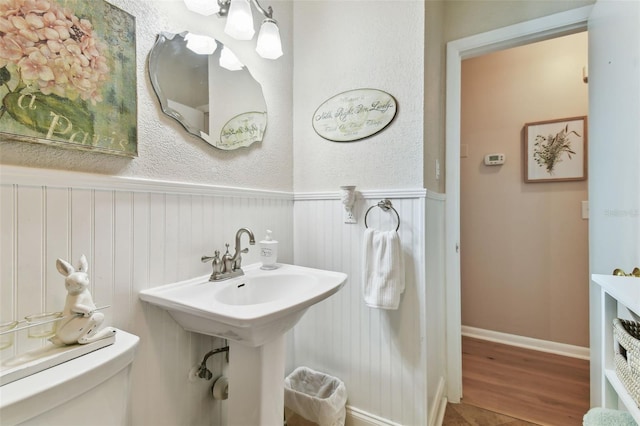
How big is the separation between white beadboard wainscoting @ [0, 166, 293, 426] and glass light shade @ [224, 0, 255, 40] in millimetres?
660

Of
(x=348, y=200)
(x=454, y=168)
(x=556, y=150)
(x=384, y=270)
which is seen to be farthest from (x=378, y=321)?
(x=556, y=150)

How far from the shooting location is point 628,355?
2.03ft

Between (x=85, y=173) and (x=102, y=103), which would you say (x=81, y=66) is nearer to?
(x=102, y=103)

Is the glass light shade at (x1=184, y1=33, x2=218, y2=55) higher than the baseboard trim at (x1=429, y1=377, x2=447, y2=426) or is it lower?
higher

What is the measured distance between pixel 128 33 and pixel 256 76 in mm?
579

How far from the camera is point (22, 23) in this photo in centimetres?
66

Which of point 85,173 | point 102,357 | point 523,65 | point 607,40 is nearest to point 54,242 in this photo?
point 85,173

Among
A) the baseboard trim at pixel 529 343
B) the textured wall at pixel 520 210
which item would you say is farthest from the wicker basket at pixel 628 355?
the baseboard trim at pixel 529 343

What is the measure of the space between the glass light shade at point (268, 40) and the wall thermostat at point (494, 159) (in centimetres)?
193

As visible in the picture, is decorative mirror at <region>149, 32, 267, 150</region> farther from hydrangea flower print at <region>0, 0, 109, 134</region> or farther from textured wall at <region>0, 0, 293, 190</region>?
hydrangea flower print at <region>0, 0, 109, 134</region>

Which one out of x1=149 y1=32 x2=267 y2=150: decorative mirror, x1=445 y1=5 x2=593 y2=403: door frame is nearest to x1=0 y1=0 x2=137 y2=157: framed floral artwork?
x1=149 y1=32 x2=267 y2=150: decorative mirror

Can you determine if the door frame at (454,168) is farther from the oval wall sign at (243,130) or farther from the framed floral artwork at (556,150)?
the oval wall sign at (243,130)

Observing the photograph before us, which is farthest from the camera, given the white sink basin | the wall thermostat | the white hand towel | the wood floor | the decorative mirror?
the wall thermostat

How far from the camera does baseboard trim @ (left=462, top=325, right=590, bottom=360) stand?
2.05 metres
